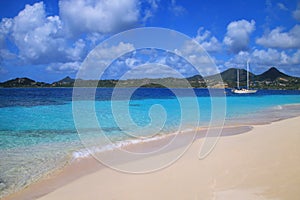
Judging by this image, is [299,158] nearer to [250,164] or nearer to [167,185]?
[250,164]

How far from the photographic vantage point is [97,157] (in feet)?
26.5

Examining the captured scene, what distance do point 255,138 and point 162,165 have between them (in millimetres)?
4938

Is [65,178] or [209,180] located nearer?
[209,180]

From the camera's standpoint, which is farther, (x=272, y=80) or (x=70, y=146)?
(x=272, y=80)

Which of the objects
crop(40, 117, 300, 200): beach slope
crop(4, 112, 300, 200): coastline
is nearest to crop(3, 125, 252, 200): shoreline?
crop(4, 112, 300, 200): coastline

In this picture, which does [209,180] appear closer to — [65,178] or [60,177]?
[65,178]

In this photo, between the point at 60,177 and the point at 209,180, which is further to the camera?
the point at 60,177

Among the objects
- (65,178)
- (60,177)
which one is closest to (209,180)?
(65,178)

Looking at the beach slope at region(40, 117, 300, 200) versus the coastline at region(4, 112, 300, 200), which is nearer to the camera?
the beach slope at region(40, 117, 300, 200)

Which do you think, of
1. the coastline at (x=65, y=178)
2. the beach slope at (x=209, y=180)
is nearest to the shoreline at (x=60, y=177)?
the coastline at (x=65, y=178)

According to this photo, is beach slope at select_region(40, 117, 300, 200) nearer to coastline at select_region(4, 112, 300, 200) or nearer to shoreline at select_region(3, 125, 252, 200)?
coastline at select_region(4, 112, 300, 200)

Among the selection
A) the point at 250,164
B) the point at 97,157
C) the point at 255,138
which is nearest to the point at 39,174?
the point at 97,157

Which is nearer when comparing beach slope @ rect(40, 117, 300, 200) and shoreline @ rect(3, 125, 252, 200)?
beach slope @ rect(40, 117, 300, 200)

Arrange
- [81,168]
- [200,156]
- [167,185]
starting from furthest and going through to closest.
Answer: [200,156]
[81,168]
[167,185]
